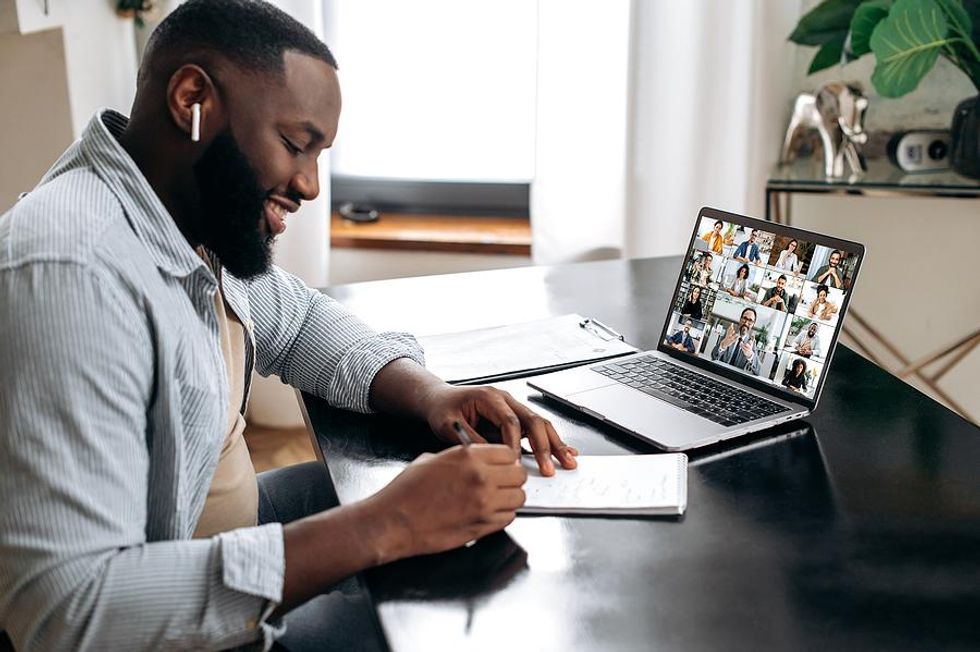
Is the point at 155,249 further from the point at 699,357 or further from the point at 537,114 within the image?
the point at 537,114

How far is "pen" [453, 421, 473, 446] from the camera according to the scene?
1.09m

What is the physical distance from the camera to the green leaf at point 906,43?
205 centimetres

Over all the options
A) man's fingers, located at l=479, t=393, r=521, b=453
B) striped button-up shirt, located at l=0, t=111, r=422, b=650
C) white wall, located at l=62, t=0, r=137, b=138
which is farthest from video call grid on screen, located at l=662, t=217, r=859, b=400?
white wall, located at l=62, t=0, r=137, b=138

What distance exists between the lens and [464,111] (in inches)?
108

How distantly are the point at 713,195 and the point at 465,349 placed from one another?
4.09 ft

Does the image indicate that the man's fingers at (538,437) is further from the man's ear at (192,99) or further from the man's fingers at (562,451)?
the man's ear at (192,99)

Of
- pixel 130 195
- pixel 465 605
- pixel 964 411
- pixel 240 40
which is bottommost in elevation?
pixel 964 411

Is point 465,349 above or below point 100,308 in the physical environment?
below

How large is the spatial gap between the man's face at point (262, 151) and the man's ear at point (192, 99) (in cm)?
1

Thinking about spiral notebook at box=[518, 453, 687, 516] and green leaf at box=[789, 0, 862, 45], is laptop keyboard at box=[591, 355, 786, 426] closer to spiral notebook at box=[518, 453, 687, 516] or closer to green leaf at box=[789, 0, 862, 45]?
spiral notebook at box=[518, 453, 687, 516]

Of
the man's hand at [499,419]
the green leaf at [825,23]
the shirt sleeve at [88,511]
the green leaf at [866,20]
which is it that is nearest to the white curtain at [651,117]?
the green leaf at [825,23]

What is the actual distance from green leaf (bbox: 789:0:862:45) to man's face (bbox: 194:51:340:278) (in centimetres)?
160

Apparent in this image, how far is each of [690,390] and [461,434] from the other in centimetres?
34

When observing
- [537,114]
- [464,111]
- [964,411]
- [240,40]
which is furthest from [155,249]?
[964,411]
